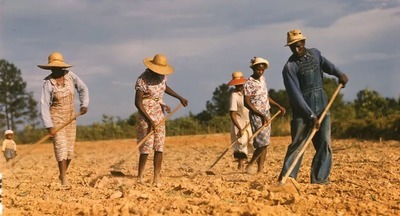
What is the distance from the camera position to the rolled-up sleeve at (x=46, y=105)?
830 centimetres

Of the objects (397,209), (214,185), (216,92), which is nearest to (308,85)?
(214,185)

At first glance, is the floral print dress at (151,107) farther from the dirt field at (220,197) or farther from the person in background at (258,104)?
the person in background at (258,104)

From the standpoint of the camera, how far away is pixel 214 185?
7.43 metres

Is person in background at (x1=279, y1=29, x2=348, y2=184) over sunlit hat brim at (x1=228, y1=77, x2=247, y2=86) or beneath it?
beneath

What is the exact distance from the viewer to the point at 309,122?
24.4 ft

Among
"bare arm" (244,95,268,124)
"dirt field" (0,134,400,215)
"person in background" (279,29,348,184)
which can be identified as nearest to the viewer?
"dirt field" (0,134,400,215)

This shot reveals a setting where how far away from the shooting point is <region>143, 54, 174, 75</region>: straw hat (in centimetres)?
843

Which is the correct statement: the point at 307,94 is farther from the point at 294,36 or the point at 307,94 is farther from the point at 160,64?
the point at 160,64

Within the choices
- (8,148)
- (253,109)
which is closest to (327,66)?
(253,109)

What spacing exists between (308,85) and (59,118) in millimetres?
3101

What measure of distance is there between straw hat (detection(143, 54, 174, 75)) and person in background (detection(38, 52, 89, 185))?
2.94 feet

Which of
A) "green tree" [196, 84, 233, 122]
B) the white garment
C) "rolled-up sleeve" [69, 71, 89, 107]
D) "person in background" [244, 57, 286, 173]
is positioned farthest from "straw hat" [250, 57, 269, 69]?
"green tree" [196, 84, 233, 122]

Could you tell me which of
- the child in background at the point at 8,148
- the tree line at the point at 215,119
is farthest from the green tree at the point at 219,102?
the child in background at the point at 8,148

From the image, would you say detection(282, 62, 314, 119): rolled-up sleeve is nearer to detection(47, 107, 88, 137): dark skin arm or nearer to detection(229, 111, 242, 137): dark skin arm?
detection(47, 107, 88, 137): dark skin arm
